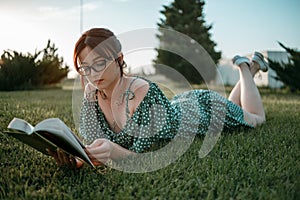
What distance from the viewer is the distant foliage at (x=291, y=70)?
18.3ft

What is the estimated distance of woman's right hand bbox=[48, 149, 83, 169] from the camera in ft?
3.56

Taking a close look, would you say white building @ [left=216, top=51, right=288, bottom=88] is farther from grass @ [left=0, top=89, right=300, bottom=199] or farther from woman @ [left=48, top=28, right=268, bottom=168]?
grass @ [left=0, top=89, right=300, bottom=199]

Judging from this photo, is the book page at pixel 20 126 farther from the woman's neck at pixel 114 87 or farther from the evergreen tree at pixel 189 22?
the evergreen tree at pixel 189 22

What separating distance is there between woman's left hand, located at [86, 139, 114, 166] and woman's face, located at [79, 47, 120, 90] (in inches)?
9.9

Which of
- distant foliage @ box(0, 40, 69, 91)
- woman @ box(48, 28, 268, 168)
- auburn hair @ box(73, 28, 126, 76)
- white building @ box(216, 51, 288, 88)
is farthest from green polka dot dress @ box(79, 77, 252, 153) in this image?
white building @ box(216, 51, 288, 88)

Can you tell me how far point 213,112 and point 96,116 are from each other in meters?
0.72

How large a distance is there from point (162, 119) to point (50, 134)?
0.61 metres

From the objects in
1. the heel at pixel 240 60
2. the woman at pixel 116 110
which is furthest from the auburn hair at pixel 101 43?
the heel at pixel 240 60

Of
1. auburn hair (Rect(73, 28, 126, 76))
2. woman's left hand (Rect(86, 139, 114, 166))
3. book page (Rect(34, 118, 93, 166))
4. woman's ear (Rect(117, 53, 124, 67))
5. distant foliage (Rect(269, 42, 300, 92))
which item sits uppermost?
distant foliage (Rect(269, 42, 300, 92))

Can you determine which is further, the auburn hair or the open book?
the auburn hair

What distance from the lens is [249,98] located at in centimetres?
213

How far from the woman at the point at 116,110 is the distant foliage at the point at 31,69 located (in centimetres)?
252

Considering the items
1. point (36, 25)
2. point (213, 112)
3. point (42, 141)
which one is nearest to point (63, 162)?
point (42, 141)

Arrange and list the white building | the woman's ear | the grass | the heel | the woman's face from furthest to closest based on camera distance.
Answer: the white building, the heel, the woman's ear, the woman's face, the grass
